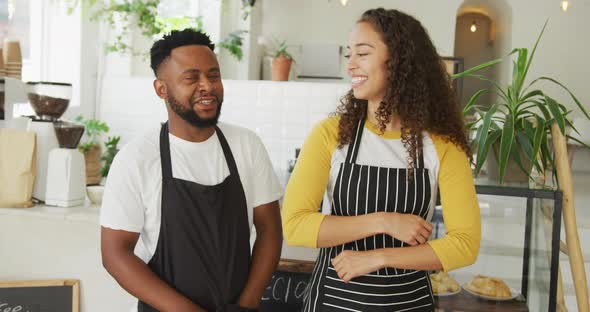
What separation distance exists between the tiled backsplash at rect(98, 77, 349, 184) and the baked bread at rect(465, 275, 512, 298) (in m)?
3.32

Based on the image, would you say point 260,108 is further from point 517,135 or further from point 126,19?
point 517,135

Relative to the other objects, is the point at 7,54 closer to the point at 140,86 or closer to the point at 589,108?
the point at 140,86

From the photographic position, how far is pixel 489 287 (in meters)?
1.94

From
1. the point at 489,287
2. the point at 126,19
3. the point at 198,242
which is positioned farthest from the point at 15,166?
the point at 126,19

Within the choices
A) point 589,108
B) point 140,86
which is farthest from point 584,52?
point 140,86

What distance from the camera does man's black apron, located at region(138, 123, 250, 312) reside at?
1.56 m

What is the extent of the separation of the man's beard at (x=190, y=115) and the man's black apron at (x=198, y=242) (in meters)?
0.09

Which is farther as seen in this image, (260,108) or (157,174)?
(260,108)

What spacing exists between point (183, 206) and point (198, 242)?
0.32ft

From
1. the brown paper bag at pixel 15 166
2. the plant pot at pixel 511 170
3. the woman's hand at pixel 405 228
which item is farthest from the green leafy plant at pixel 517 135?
the brown paper bag at pixel 15 166

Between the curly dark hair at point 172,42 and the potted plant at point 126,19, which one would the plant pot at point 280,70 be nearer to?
the potted plant at point 126,19

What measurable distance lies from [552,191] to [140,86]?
4372 millimetres

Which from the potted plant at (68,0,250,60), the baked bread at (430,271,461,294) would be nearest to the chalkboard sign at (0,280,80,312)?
the baked bread at (430,271,461,294)

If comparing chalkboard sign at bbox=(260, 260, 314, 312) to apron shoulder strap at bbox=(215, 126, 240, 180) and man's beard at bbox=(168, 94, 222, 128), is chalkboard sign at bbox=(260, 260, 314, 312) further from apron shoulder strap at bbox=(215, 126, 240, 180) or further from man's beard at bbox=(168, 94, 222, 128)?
man's beard at bbox=(168, 94, 222, 128)
